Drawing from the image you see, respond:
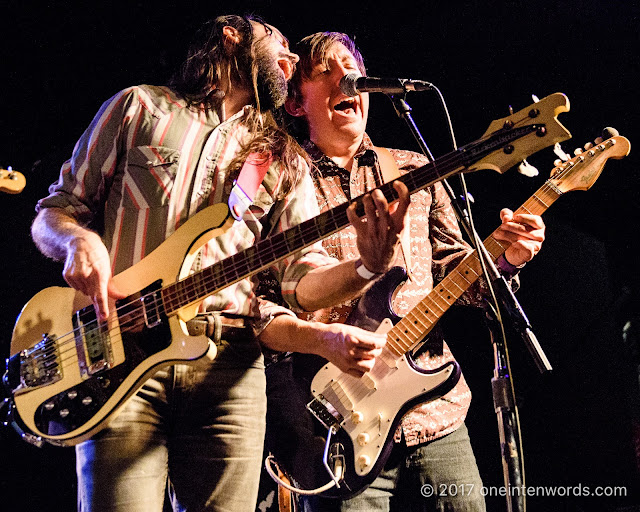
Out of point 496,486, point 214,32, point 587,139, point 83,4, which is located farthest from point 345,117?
point 496,486

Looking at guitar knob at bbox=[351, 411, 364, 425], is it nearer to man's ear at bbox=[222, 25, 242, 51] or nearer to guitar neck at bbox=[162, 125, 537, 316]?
guitar neck at bbox=[162, 125, 537, 316]

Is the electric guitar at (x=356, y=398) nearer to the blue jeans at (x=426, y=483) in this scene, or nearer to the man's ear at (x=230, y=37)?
the blue jeans at (x=426, y=483)

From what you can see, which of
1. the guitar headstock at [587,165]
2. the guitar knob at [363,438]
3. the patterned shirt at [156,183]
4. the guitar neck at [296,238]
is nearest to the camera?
the guitar neck at [296,238]

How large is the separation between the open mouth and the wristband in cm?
133

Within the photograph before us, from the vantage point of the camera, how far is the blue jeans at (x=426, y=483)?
2314 mm

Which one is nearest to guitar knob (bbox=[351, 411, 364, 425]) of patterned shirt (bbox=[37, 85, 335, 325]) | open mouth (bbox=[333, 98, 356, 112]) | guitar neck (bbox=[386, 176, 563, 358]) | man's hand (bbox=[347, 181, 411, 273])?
guitar neck (bbox=[386, 176, 563, 358])

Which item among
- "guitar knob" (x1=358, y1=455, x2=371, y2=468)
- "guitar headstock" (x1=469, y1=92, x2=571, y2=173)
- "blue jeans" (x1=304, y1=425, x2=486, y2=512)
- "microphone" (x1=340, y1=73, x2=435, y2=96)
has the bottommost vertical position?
"blue jeans" (x1=304, y1=425, x2=486, y2=512)

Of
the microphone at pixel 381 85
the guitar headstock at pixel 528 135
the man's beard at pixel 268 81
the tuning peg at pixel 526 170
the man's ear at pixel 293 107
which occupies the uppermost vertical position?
the man's ear at pixel 293 107

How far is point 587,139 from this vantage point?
396 cm

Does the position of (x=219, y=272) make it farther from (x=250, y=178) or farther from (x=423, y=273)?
(x=423, y=273)

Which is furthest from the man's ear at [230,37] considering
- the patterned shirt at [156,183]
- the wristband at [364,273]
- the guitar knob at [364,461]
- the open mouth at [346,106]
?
the guitar knob at [364,461]

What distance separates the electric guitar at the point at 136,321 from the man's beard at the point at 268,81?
0.75 meters

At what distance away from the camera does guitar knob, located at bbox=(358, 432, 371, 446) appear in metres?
2.24

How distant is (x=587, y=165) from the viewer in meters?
2.75
